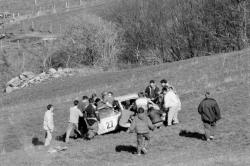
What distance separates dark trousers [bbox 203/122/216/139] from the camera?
21892 millimetres

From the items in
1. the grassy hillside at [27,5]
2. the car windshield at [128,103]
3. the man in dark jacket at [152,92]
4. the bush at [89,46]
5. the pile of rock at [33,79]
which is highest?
the grassy hillside at [27,5]

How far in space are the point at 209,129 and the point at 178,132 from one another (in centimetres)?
202

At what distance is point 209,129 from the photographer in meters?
22.0

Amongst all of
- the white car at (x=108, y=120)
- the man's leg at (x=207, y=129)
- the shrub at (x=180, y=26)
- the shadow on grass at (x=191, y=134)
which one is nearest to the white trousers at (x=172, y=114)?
the shadow on grass at (x=191, y=134)

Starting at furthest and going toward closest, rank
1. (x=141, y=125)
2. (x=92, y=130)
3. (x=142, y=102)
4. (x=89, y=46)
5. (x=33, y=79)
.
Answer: (x=89, y=46) → (x=33, y=79) → (x=92, y=130) → (x=142, y=102) → (x=141, y=125)

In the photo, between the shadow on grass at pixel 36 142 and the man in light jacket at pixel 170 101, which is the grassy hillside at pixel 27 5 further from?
the man in light jacket at pixel 170 101

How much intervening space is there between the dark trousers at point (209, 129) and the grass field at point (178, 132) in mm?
340

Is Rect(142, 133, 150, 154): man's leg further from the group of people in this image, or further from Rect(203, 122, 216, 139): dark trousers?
Rect(203, 122, 216, 139): dark trousers

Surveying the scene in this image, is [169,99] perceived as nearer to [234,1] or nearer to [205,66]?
[205,66]

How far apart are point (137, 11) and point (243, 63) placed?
4367 cm

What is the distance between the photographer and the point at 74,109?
961 inches

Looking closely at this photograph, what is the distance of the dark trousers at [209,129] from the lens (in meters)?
21.9

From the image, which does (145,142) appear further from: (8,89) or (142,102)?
(8,89)

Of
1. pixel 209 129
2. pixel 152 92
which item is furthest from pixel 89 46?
pixel 209 129
